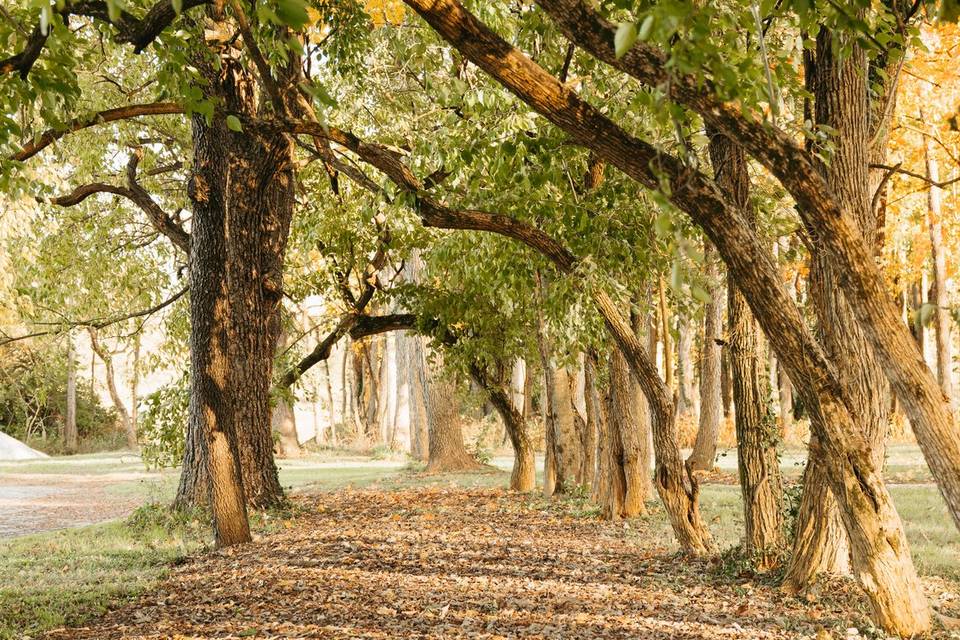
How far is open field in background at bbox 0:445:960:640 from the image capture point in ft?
23.3

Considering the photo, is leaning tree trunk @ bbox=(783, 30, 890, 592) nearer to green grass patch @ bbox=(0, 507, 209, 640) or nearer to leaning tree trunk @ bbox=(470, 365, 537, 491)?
green grass patch @ bbox=(0, 507, 209, 640)

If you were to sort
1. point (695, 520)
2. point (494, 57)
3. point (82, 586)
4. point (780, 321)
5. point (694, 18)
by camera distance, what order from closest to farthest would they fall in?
point (694, 18) < point (494, 57) < point (780, 321) < point (82, 586) < point (695, 520)

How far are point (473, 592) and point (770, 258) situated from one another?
3642mm

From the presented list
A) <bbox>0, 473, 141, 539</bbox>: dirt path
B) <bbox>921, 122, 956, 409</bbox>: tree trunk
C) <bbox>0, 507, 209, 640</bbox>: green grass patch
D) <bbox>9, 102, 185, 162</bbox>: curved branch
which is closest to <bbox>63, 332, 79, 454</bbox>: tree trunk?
<bbox>0, 473, 141, 539</bbox>: dirt path

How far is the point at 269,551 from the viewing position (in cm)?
888

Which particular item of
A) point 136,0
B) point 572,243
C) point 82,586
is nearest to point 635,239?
point 572,243

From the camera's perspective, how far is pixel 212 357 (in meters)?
9.12

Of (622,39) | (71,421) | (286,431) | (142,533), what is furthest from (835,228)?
(71,421)

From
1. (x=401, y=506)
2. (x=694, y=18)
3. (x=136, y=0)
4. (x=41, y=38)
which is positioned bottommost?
(x=401, y=506)

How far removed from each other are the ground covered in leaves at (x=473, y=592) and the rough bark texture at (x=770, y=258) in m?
0.52

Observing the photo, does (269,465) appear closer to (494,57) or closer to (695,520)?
(695,520)

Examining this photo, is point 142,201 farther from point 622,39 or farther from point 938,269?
point 938,269

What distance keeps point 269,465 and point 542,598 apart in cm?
695

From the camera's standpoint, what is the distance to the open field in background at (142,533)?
23.3 feet
